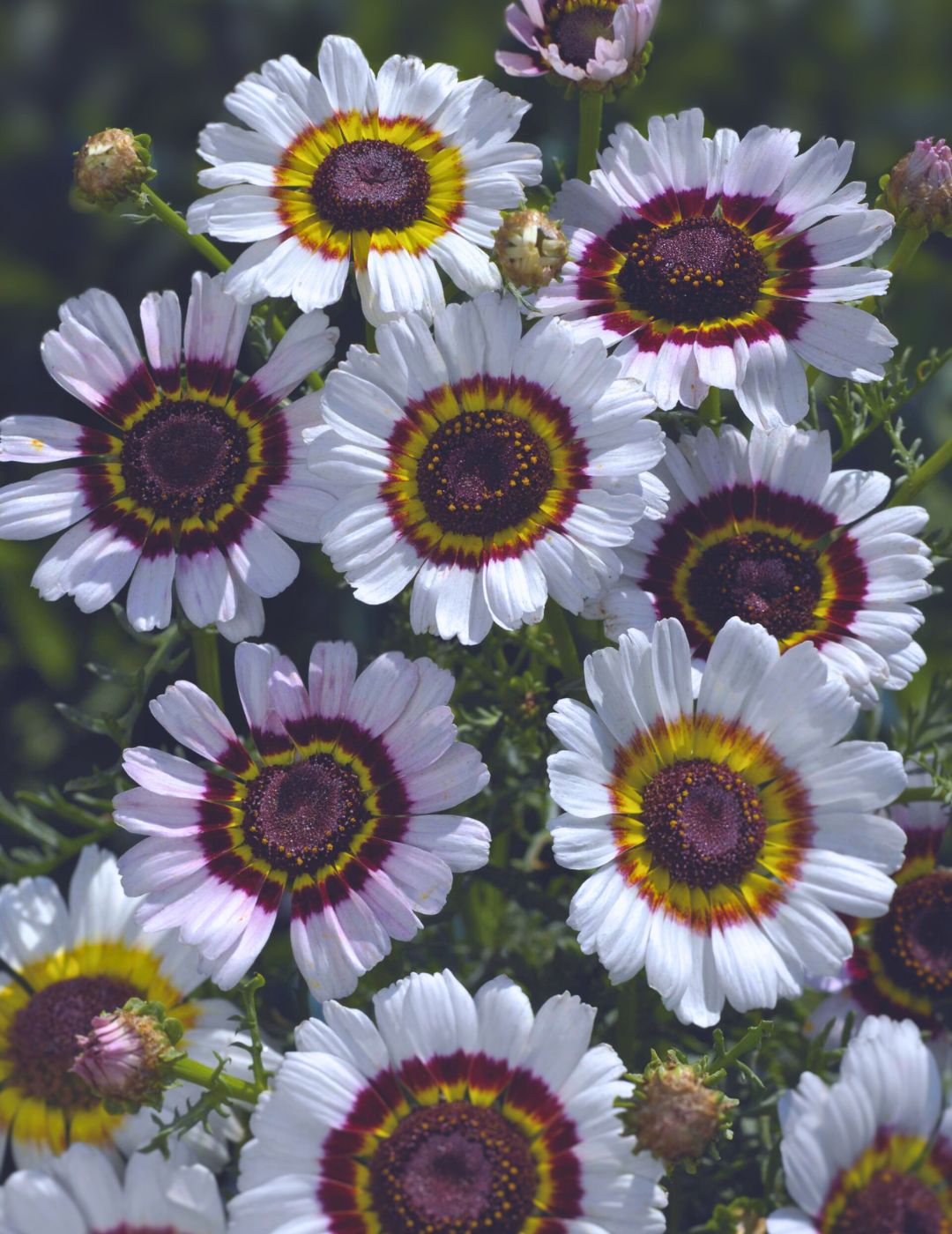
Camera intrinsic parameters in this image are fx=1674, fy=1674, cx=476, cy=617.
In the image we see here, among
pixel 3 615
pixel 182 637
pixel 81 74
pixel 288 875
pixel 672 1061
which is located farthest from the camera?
pixel 81 74

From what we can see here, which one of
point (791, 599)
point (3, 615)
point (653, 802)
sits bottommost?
point (653, 802)

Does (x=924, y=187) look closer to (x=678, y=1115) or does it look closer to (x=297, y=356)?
(x=297, y=356)

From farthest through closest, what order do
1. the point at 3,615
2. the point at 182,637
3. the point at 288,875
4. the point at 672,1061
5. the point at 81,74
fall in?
the point at 81,74 < the point at 3,615 < the point at 182,637 < the point at 288,875 < the point at 672,1061

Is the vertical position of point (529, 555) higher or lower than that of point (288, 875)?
higher

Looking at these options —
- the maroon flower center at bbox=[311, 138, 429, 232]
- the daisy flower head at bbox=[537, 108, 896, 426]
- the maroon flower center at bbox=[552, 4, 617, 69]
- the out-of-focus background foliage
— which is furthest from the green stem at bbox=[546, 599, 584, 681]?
the out-of-focus background foliage

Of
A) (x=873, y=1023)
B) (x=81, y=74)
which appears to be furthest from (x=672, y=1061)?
(x=81, y=74)

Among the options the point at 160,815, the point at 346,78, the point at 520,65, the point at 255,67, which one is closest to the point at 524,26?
the point at 520,65

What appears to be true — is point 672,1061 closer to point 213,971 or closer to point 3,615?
point 213,971

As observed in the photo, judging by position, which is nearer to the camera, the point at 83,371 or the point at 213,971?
the point at 213,971
